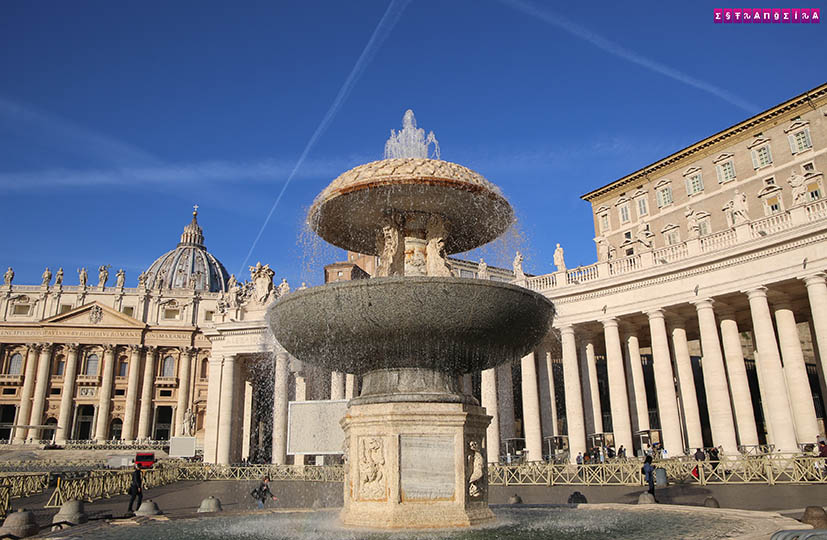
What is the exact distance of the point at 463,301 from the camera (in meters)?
7.91

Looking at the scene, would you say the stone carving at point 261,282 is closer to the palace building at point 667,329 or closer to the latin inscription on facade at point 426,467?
the palace building at point 667,329

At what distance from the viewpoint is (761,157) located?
135ft

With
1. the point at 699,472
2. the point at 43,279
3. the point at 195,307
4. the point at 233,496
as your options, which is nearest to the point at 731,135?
the point at 699,472

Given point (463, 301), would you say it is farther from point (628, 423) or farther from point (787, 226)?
point (628, 423)

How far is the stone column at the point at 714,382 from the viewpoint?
26438 millimetres

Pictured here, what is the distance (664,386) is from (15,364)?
3334 inches

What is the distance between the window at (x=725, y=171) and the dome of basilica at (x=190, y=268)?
106 m

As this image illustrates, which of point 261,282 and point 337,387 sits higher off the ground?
point 261,282

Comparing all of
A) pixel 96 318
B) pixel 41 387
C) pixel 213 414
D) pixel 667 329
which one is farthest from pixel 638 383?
pixel 41 387

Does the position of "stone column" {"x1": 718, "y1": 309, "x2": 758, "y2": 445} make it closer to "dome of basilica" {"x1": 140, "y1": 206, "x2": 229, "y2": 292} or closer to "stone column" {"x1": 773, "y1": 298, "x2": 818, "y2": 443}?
"stone column" {"x1": 773, "y1": 298, "x2": 818, "y2": 443}

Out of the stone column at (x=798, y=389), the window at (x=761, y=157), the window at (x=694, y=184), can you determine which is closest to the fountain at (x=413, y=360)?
the stone column at (x=798, y=389)

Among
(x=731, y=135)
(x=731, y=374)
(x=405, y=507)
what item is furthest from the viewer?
(x=731, y=135)

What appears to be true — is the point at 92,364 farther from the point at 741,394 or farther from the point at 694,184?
the point at 741,394

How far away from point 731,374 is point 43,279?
91420mm
